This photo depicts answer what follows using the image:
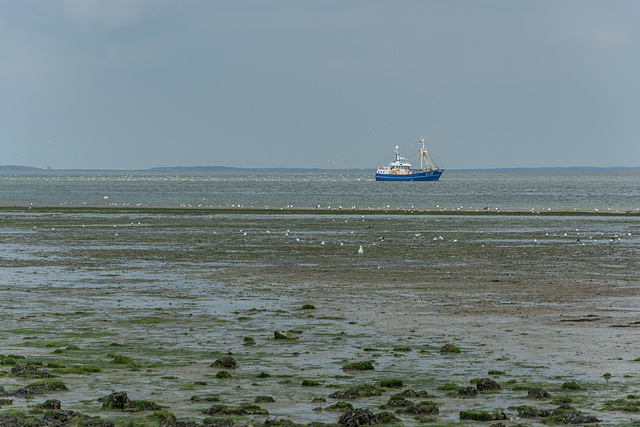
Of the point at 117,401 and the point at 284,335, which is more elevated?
the point at 117,401

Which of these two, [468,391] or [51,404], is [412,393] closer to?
[468,391]

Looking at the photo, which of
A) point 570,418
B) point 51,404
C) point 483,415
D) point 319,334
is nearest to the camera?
point 570,418

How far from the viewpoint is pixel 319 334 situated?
63.4 ft

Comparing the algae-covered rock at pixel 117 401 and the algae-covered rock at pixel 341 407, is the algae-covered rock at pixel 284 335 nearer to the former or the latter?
the algae-covered rock at pixel 341 407

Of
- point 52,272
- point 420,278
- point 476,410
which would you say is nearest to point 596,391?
point 476,410

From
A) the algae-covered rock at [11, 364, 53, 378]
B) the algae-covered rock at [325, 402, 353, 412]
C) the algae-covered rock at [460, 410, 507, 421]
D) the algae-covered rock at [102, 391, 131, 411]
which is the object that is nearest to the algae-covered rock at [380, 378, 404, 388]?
the algae-covered rock at [325, 402, 353, 412]

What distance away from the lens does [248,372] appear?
50.8 feet

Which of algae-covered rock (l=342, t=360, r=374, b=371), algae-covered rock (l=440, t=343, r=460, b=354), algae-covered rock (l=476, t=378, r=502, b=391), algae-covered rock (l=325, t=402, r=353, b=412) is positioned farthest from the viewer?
algae-covered rock (l=440, t=343, r=460, b=354)

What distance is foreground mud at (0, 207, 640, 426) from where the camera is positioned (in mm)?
12969

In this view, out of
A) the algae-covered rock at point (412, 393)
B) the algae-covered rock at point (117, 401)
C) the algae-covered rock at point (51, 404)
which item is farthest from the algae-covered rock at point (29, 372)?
the algae-covered rock at point (412, 393)

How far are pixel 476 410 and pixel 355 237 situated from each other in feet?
118

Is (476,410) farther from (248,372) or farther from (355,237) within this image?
(355,237)

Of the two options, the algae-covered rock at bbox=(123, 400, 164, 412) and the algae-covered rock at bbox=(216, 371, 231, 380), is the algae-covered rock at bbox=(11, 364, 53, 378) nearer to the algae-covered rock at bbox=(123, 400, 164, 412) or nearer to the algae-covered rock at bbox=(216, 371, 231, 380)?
the algae-covered rock at bbox=(123, 400, 164, 412)

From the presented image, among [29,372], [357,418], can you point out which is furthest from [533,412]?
[29,372]
